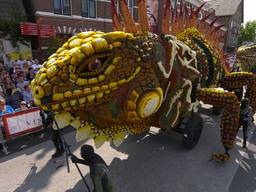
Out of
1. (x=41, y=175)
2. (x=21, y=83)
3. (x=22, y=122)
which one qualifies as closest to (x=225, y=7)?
(x=21, y=83)

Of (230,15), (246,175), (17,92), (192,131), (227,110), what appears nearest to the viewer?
(246,175)

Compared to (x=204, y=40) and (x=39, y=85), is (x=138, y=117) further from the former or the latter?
(x=204, y=40)

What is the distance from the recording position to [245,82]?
16.8ft

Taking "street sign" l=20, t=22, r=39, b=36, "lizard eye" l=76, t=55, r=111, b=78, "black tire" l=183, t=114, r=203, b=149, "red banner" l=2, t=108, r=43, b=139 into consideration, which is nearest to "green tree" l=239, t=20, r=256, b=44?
"street sign" l=20, t=22, r=39, b=36

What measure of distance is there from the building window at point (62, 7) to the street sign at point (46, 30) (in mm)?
1389

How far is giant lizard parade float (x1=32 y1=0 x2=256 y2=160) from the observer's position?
2.14m

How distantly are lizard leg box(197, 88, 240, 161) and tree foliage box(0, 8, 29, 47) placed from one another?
11.1 m

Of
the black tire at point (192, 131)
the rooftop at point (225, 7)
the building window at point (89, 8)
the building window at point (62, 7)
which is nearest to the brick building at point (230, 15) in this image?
the rooftop at point (225, 7)

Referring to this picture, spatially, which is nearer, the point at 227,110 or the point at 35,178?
the point at 35,178

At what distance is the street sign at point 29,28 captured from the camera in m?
11.8

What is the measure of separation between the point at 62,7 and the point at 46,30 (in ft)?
7.12

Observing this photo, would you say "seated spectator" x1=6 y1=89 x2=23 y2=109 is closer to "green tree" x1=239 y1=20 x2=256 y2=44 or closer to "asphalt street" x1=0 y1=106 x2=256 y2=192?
"asphalt street" x1=0 y1=106 x2=256 y2=192

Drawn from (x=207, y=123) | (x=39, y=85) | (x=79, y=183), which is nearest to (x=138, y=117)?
(x=39, y=85)

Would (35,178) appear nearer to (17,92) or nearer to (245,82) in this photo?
(17,92)
